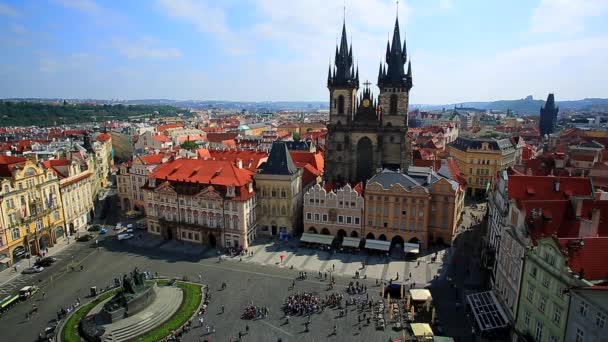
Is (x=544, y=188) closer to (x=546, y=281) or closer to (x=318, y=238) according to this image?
(x=546, y=281)

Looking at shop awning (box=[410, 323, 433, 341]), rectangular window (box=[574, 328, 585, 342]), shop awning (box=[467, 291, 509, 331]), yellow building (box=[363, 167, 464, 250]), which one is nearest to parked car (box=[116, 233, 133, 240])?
yellow building (box=[363, 167, 464, 250])

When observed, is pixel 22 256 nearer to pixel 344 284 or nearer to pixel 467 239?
pixel 344 284

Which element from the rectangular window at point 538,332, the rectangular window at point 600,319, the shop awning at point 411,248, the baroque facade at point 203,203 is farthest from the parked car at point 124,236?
the rectangular window at point 600,319

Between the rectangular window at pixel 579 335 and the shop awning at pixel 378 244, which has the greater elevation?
the rectangular window at pixel 579 335

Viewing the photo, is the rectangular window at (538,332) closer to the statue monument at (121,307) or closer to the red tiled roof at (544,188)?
the red tiled roof at (544,188)

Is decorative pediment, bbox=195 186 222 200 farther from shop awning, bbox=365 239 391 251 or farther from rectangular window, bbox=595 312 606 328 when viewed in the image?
rectangular window, bbox=595 312 606 328

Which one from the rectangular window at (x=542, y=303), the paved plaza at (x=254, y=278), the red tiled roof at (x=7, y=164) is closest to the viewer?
the rectangular window at (x=542, y=303)

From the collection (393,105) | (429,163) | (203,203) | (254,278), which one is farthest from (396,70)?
(254,278)
